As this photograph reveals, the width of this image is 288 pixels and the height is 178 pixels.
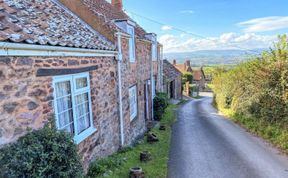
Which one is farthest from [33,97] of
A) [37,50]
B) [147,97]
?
[147,97]

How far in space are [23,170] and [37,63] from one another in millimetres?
2170

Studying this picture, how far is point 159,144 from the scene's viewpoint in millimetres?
10961

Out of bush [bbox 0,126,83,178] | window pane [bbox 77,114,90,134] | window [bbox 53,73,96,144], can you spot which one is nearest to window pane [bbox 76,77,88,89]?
window [bbox 53,73,96,144]

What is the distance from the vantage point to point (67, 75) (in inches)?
239

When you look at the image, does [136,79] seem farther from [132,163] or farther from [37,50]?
[37,50]

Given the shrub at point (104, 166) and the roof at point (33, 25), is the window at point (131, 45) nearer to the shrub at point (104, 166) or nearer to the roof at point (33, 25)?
the roof at point (33, 25)

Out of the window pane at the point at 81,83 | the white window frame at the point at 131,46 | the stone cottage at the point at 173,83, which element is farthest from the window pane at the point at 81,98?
the stone cottage at the point at 173,83

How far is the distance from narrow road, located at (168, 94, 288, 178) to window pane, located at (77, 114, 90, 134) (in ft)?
10.7

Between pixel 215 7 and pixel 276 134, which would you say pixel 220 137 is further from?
pixel 215 7

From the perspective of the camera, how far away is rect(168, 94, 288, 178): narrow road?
8.02 m

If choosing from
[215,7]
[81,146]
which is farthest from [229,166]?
[215,7]

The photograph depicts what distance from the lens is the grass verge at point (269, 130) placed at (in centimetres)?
1053

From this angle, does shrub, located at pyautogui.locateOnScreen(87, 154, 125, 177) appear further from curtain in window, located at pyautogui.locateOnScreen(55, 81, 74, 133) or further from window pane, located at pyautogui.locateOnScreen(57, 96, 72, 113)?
window pane, located at pyautogui.locateOnScreen(57, 96, 72, 113)

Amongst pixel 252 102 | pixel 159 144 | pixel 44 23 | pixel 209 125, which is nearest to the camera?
pixel 44 23
